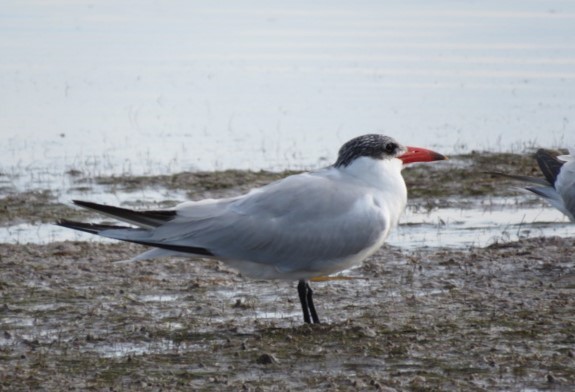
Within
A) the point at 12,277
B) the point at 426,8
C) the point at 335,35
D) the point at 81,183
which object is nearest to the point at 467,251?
the point at 12,277

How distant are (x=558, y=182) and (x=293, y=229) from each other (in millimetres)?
3431

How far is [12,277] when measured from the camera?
32.4ft

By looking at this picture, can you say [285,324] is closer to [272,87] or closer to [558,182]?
[558,182]

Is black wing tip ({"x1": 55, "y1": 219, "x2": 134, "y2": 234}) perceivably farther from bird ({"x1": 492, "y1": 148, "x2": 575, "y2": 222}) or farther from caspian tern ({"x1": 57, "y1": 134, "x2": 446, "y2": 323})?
bird ({"x1": 492, "y1": 148, "x2": 575, "y2": 222})

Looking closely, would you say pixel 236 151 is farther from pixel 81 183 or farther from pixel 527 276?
pixel 527 276

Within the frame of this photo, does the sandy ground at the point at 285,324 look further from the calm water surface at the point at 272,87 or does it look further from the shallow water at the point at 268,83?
the shallow water at the point at 268,83

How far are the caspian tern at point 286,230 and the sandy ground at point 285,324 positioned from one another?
391mm

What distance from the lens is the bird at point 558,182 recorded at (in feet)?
36.2

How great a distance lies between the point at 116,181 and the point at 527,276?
5544mm

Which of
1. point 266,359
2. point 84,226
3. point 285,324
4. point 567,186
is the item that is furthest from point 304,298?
point 567,186

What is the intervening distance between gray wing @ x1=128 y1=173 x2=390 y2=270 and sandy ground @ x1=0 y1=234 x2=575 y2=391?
0.45 m

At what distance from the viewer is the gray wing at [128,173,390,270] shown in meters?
8.48

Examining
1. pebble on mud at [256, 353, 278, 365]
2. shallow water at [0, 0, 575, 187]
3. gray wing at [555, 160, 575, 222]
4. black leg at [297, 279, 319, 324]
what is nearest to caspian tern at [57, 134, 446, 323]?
black leg at [297, 279, 319, 324]

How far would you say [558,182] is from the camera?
36.6 feet
